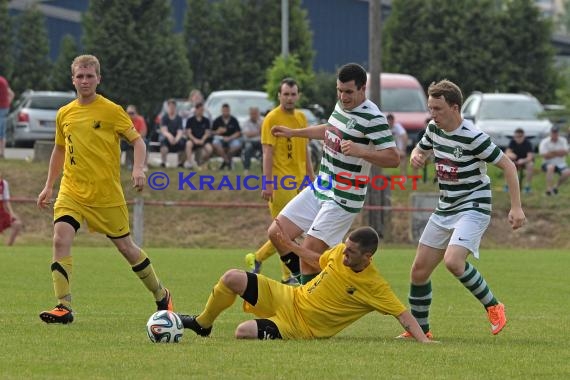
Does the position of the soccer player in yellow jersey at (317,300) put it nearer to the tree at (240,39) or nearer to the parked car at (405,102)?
the parked car at (405,102)

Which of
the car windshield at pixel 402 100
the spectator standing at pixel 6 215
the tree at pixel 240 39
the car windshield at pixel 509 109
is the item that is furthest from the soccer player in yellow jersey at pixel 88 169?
the tree at pixel 240 39

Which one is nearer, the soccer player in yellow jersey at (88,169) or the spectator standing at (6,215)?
the soccer player in yellow jersey at (88,169)

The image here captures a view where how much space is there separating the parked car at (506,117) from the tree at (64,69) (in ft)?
49.7

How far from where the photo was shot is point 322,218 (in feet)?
39.1

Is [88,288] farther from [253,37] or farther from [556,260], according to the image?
[253,37]

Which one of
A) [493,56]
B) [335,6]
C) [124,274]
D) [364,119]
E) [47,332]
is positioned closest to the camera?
[47,332]

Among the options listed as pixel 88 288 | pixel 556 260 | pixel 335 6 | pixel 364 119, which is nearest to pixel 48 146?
pixel 556 260

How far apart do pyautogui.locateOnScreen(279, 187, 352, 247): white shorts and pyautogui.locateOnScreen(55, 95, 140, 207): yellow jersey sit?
5.06 ft

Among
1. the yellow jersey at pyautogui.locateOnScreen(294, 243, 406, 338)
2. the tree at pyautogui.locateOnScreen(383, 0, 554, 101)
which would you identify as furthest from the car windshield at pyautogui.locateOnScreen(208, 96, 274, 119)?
the yellow jersey at pyautogui.locateOnScreen(294, 243, 406, 338)

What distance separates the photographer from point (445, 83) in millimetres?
11133

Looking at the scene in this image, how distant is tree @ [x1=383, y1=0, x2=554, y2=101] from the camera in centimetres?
4888

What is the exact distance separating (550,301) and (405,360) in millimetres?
6247

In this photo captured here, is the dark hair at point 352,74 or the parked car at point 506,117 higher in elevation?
the dark hair at point 352,74

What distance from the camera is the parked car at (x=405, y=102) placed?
117 feet
